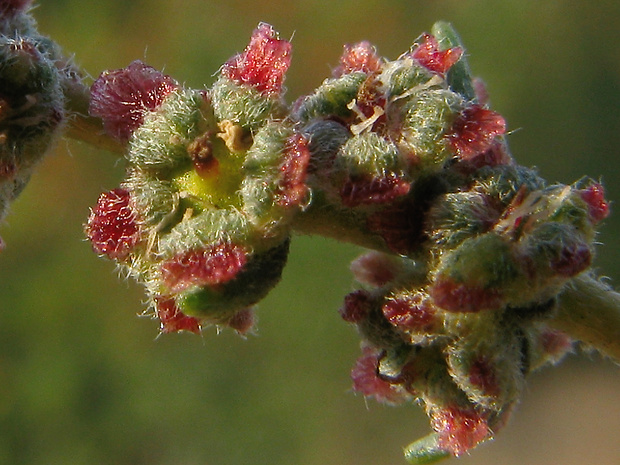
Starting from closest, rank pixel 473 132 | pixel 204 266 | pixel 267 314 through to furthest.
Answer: pixel 204 266 → pixel 473 132 → pixel 267 314

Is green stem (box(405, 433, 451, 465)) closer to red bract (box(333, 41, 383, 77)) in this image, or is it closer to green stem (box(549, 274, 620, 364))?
green stem (box(549, 274, 620, 364))

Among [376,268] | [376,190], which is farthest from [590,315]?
[376,190]

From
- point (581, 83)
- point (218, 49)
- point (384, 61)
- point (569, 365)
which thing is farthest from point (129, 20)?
point (384, 61)

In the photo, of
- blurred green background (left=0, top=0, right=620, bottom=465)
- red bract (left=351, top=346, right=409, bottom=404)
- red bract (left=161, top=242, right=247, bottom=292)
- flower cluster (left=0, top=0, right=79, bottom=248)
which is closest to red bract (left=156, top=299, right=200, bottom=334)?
red bract (left=161, top=242, right=247, bottom=292)

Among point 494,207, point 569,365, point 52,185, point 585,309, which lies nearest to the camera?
point 494,207

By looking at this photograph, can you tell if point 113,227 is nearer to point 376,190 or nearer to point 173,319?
point 173,319

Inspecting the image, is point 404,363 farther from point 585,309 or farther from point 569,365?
point 569,365

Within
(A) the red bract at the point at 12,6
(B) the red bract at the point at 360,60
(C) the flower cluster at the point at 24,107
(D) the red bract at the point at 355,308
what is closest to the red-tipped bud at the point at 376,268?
(D) the red bract at the point at 355,308
